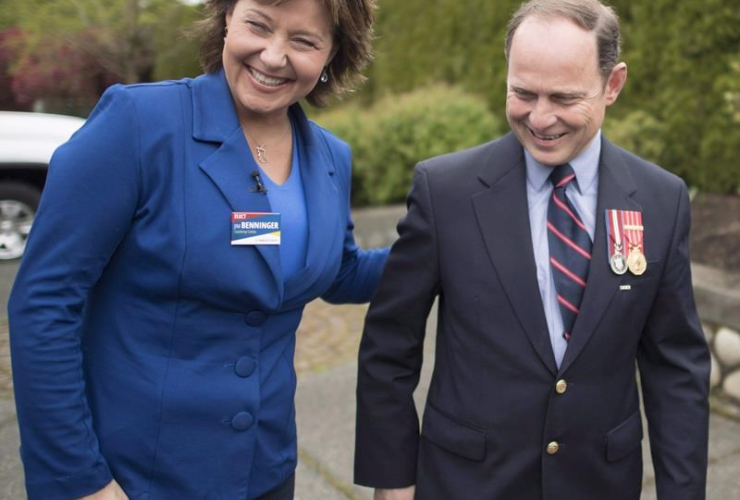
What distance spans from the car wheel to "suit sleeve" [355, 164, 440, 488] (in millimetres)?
5670

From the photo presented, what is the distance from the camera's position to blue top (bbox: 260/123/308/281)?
1.82 m

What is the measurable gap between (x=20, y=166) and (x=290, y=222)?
585cm

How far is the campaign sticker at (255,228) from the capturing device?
1693mm

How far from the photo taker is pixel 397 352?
2006 millimetres

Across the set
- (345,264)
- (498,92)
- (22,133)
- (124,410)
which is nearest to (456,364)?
(345,264)

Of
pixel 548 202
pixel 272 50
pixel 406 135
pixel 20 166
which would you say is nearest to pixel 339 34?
pixel 272 50

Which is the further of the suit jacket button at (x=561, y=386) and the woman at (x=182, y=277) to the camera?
the suit jacket button at (x=561, y=386)

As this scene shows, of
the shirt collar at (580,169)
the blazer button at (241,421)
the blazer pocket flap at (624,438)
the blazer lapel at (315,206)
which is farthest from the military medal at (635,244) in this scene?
the blazer button at (241,421)

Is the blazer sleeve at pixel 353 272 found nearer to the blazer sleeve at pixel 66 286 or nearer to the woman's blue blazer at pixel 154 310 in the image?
the woman's blue blazer at pixel 154 310

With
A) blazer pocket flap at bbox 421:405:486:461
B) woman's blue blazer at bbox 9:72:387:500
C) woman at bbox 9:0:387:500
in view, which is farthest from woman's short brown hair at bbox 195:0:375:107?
blazer pocket flap at bbox 421:405:486:461

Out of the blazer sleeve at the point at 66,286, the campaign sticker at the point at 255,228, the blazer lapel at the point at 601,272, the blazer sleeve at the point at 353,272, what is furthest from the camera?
the blazer sleeve at the point at 353,272

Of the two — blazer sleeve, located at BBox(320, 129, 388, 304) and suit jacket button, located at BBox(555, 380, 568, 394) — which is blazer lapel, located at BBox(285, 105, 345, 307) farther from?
suit jacket button, located at BBox(555, 380, 568, 394)

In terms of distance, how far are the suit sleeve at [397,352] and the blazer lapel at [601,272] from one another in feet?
1.21

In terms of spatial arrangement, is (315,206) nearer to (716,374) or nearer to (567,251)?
(567,251)
